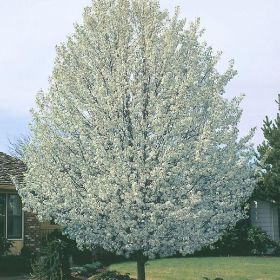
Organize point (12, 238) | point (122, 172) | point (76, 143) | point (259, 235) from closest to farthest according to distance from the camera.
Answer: point (122, 172) → point (76, 143) → point (12, 238) → point (259, 235)

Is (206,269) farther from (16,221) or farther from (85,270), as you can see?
(16,221)

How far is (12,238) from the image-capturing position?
25.4 m

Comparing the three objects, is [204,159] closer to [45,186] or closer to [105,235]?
[105,235]

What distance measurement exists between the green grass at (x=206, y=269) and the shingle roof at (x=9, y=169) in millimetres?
5507

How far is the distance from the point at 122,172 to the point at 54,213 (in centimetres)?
234

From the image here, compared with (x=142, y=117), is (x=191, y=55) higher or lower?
higher

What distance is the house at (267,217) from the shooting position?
31328mm

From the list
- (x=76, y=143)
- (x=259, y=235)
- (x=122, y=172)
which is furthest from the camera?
(x=259, y=235)

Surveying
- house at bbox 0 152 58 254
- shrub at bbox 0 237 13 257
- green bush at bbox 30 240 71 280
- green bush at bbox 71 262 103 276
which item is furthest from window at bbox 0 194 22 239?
green bush at bbox 30 240 71 280

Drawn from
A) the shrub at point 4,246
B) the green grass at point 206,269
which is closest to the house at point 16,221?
the shrub at point 4,246

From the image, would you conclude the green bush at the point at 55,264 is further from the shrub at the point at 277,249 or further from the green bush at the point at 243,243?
the shrub at the point at 277,249

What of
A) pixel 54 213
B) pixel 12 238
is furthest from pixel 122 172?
pixel 12 238

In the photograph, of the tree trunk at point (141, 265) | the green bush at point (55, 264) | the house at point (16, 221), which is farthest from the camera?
the house at point (16, 221)

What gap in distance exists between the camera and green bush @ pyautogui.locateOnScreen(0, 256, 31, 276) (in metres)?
21.7
